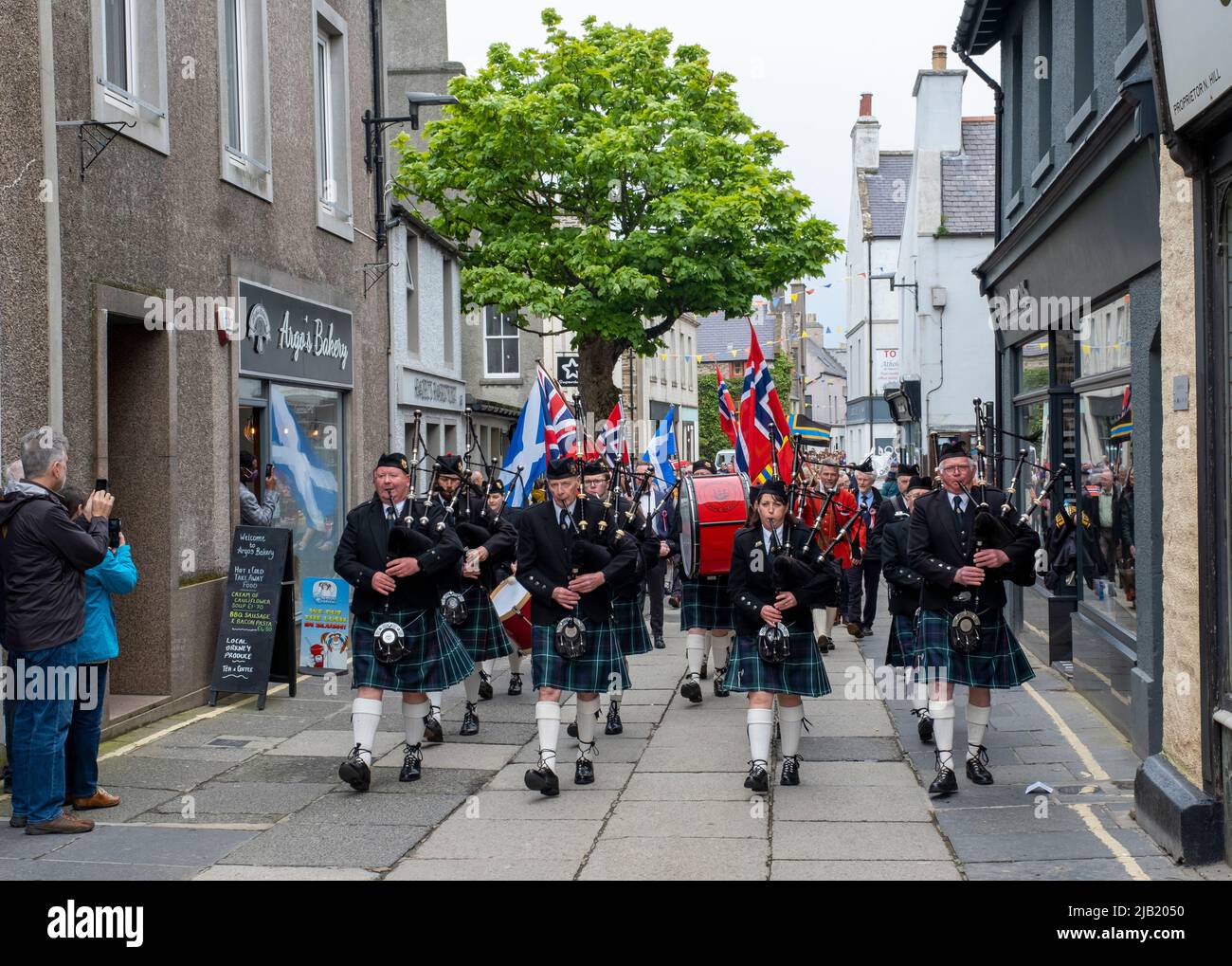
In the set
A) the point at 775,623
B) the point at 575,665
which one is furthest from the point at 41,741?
the point at 775,623

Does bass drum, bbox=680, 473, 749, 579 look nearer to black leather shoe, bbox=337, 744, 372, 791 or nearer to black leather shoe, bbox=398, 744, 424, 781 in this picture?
black leather shoe, bbox=398, 744, 424, 781

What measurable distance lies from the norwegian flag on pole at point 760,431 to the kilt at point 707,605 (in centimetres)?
164

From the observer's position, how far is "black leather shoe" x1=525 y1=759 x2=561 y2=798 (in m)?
7.46

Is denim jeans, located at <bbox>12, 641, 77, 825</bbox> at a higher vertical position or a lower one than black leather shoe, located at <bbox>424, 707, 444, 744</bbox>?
higher

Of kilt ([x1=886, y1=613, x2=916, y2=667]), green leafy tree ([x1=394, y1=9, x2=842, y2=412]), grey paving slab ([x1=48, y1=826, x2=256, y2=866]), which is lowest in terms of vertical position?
grey paving slab ([x1=48, y1=826, x2=256, y2=866])

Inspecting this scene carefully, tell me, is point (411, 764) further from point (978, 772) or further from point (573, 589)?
point (978, 772)

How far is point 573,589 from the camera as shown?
7910 mm

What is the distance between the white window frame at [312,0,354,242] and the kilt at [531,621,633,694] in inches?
304

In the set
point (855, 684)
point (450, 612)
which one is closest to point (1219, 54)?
point (450, 612)

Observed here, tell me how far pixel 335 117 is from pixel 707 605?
7515mm

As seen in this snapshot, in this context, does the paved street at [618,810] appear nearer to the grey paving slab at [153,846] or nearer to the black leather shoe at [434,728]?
the grey paving slab at [153,846]

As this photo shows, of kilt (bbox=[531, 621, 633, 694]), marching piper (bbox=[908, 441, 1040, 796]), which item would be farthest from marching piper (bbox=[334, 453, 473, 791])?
marching piper (bbox=[908, 441, 1040, 796])

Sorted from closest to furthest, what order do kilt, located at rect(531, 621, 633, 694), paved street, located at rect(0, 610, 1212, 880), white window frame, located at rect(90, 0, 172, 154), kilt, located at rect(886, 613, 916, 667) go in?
Result: 1. paved street, located at rect(0, 610, 1212, 880)
2. kilt, located at rect(531, 621, 633, 694)
3. kilt, located at rect(886, 613, 916, 667)
4. white window frame, located at rect(90, 0, 172, 154)

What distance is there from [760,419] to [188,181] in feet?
17.4
